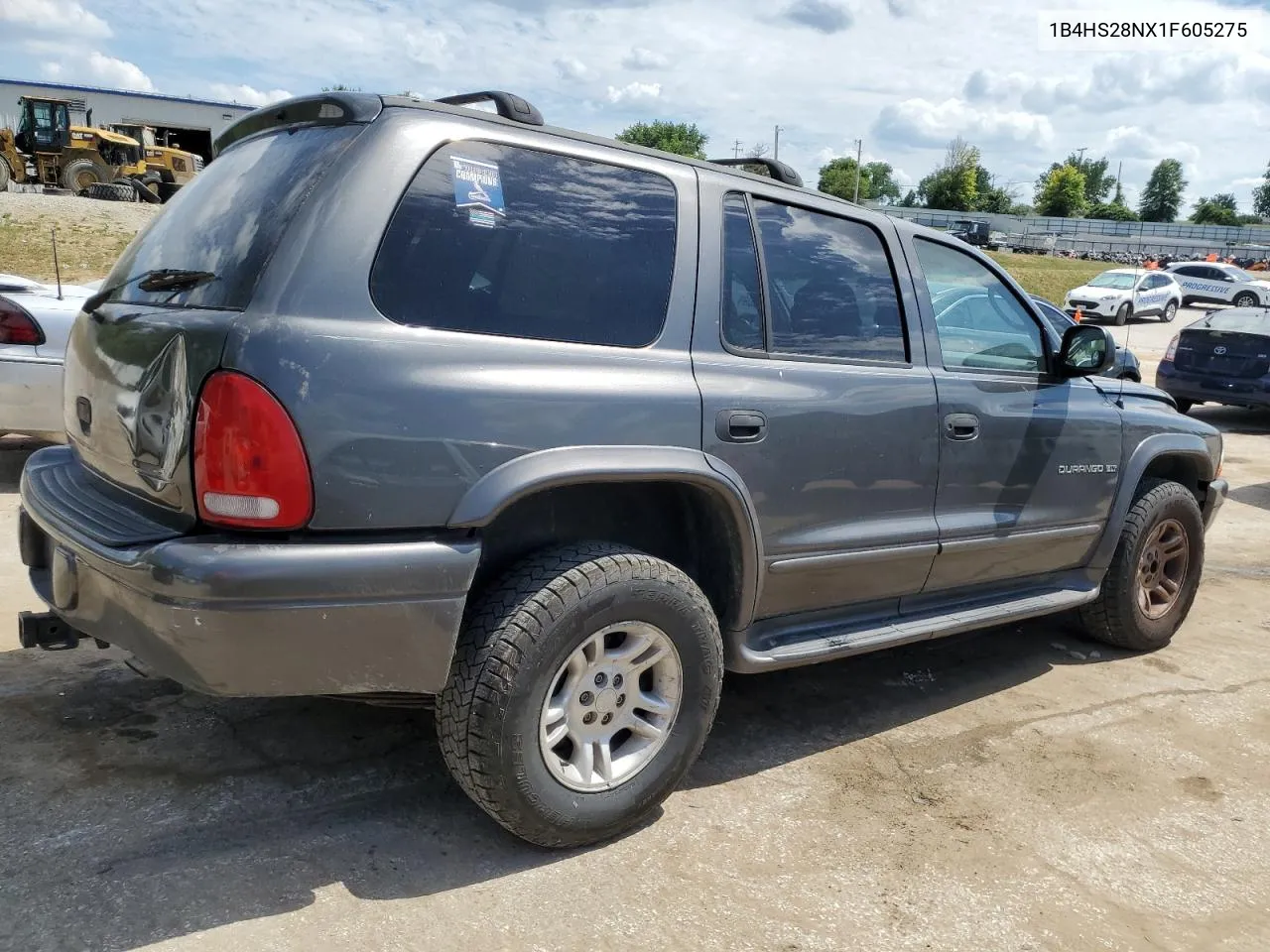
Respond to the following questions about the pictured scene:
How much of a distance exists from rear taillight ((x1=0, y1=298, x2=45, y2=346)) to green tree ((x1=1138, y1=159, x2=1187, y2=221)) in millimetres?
116236

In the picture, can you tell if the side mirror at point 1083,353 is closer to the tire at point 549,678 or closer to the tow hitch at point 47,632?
the tire at point 549,678

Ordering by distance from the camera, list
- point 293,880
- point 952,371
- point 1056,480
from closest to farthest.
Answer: point 293,880 → point 952,371 → point 1056,480

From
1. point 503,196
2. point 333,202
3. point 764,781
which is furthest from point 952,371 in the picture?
point 333,202

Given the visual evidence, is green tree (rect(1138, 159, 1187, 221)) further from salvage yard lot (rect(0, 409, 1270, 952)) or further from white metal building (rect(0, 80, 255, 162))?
salvage yard lot (rect(0, 409, 1270, 952))

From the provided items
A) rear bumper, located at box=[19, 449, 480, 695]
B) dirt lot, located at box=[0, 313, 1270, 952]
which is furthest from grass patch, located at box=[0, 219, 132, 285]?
rear bumper, located at box=[19, 449, 480, 695]

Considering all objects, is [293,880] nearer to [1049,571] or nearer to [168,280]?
[168,280]

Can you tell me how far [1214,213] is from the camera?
98750mm

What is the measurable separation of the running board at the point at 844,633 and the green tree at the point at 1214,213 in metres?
109

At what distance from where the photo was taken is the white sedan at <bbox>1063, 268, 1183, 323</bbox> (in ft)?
82.9

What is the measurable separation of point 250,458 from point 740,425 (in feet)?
4.37

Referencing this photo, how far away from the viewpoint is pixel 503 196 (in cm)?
270

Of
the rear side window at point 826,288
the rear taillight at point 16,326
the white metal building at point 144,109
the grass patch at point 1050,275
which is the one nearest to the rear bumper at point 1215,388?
the rear side window at point 826,288

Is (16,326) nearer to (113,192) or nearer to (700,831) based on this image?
(700,831)

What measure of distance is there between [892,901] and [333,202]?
2.23 m
